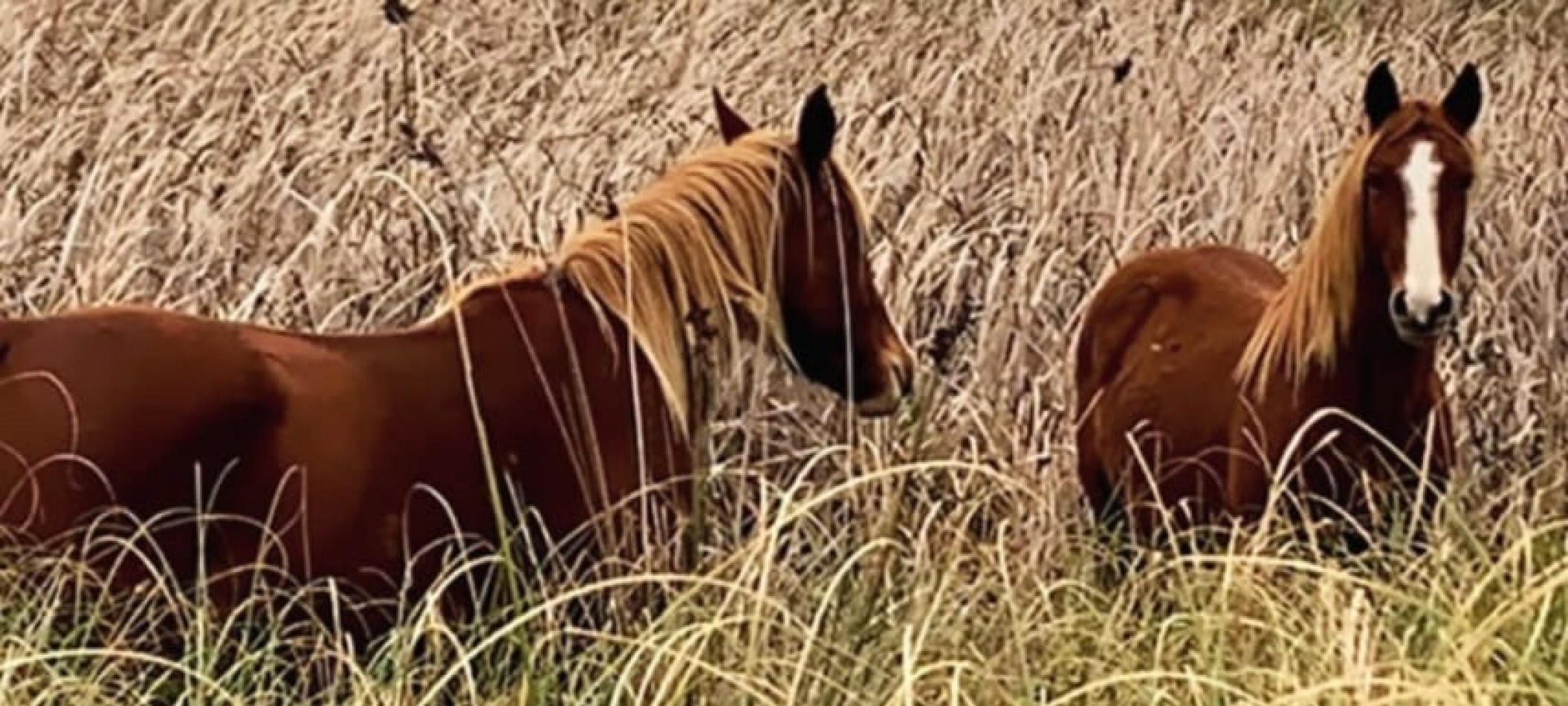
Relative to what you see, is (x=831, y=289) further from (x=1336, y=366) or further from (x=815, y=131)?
(x=1336, y=366)

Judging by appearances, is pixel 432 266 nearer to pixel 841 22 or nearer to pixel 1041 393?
pixel 1041 393

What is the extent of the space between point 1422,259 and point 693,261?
119 cm

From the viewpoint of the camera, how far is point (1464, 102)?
208 inches

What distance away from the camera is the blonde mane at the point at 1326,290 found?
17.1 ft

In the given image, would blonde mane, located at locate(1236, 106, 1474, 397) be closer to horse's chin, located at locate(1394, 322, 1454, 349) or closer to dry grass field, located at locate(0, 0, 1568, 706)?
horse's chin, located at locate(1394, 322, 1454, 349)

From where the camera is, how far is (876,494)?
15.8 ft

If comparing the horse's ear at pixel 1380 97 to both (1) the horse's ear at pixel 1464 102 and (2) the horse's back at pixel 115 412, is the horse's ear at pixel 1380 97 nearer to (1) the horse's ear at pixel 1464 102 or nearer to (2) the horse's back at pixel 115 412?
(1) the horse's ear at pixel 1464 102

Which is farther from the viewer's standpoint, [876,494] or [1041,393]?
[1041,393]

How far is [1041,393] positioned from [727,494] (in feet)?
3.46

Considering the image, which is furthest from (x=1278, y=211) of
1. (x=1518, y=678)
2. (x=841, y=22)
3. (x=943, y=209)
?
(x=1518, y=678)

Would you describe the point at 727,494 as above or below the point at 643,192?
below

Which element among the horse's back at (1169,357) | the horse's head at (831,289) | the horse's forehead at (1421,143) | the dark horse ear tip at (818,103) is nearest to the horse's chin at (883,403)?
the horse's head at (831,289)

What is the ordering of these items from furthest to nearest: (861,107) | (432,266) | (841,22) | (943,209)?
(841,22)
(861,107)
(943,209)
(432,266)

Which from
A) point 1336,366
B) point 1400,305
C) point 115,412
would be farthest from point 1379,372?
point 115,412
